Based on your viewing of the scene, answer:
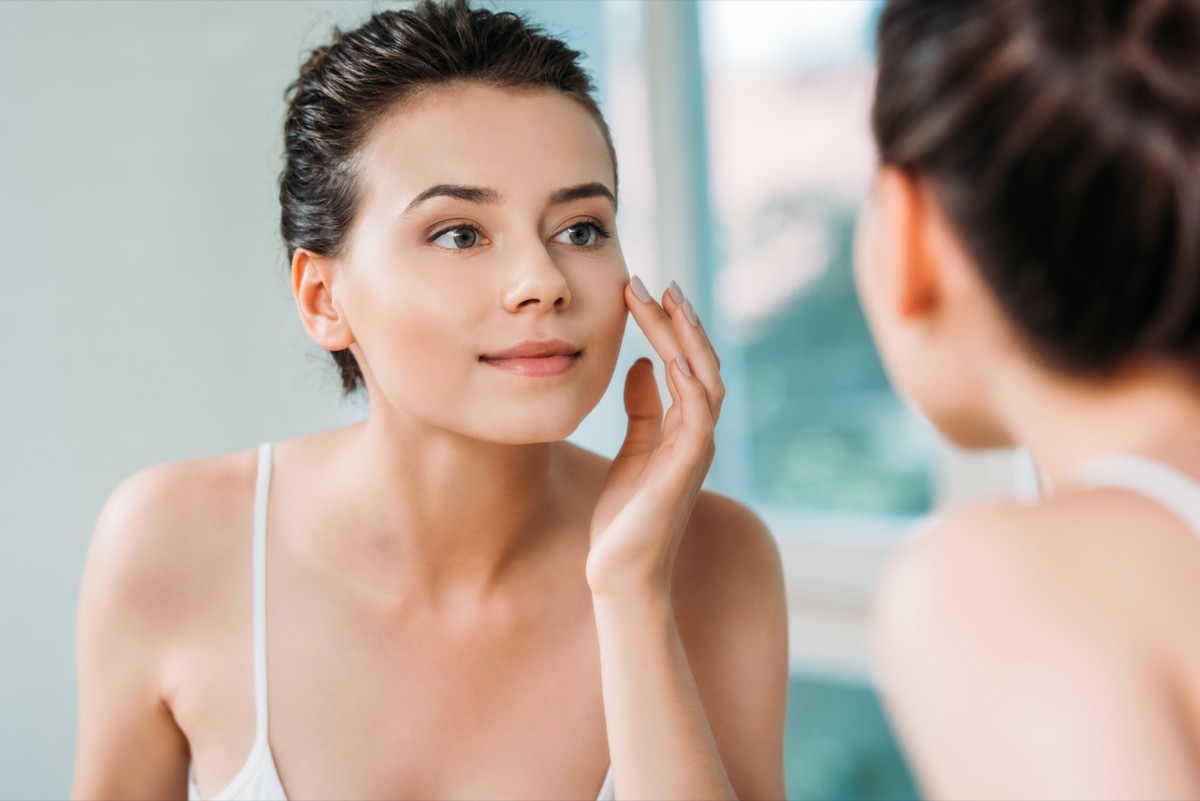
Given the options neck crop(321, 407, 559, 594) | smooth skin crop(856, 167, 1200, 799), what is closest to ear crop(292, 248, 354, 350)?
neck crop(321, 407, 559, 594)

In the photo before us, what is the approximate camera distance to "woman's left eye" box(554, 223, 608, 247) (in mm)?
1215

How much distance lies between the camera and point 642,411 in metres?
1.33

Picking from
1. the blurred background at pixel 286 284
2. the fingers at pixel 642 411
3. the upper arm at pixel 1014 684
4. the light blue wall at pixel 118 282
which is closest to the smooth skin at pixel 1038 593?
the upper arm at pixel 1014 684

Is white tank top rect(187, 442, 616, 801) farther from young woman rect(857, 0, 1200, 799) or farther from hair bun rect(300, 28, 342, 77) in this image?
young woman rect(857, 0, 1200, 799)

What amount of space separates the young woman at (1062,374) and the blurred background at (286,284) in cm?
11

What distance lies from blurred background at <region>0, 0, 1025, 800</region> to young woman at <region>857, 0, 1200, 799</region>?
0.35 feet

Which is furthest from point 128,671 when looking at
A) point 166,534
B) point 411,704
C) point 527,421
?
point 527,421

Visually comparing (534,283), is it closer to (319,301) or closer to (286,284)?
(319,301)

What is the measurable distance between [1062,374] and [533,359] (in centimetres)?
54

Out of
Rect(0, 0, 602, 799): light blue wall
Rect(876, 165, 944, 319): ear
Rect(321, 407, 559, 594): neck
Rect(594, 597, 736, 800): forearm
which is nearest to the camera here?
Rect(876, 165, 944, 319): ear

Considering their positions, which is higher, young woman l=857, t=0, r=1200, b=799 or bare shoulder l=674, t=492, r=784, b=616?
young woman l=857, t=0, r=1200, b=799

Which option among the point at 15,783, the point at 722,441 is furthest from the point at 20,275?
the point at 722,441

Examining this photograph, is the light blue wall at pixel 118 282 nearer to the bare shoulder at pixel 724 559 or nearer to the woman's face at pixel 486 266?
the woman's face at pixel 486 266

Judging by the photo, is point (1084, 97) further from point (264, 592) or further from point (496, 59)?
point (264, 592)
